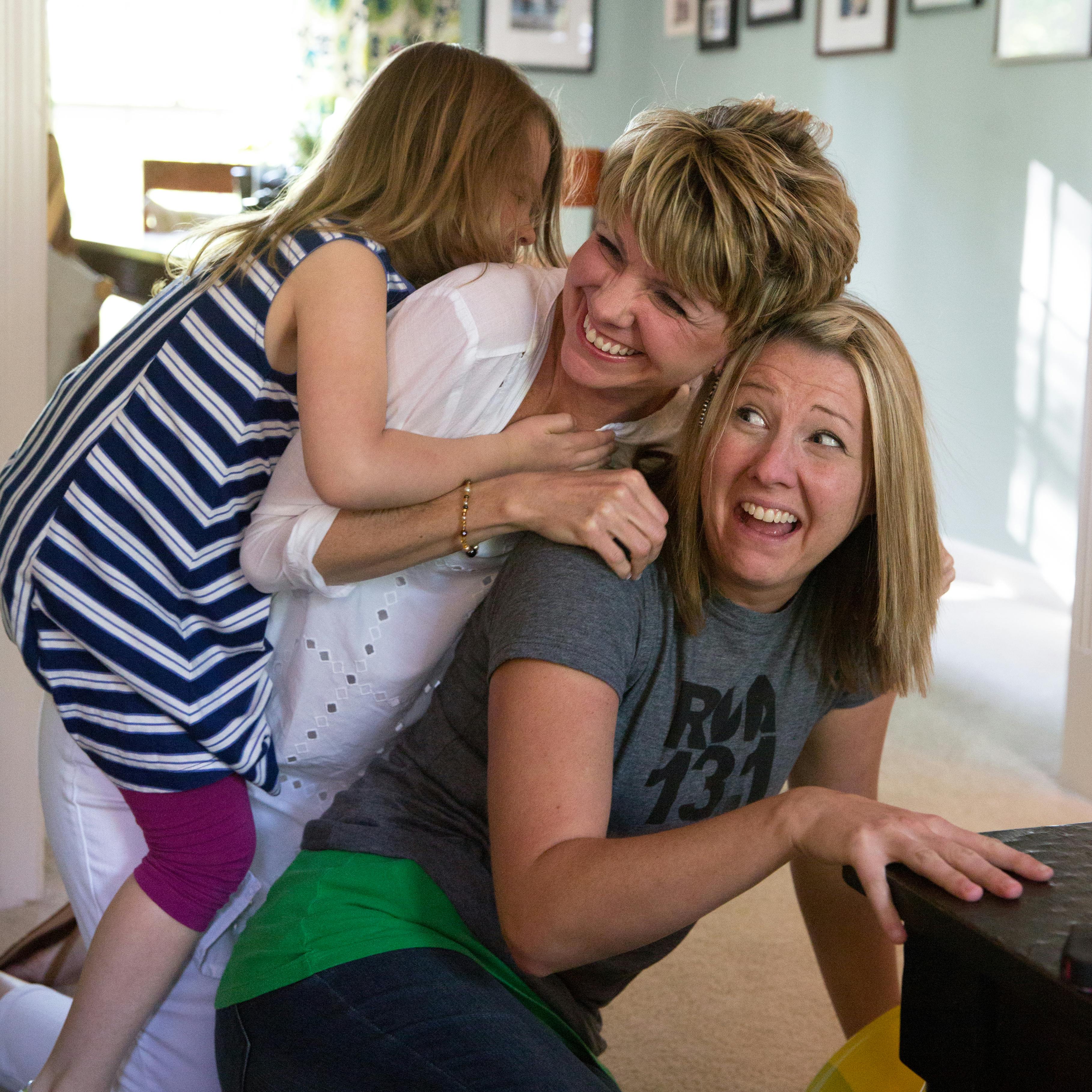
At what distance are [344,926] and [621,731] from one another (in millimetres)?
309

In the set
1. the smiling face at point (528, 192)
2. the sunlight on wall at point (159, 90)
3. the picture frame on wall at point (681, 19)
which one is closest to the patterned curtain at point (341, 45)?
the sunlight on wall at point (159, 90)

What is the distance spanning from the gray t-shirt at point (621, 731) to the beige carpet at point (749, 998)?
64cm

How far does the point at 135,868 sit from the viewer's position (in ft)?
4.75

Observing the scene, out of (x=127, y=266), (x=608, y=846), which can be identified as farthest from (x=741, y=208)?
(x=127, y=266)

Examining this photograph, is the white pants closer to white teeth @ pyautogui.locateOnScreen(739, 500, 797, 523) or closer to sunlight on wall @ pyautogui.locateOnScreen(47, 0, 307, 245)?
white teeth @ pyautogui.locateOnScreen(739, 500, 797, 523)

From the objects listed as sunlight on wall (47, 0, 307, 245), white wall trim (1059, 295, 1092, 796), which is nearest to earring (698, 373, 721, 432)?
white wall trim (1059, 295, 1092, 796)

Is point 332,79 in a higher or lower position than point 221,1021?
higher

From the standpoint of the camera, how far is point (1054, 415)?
4.01 m

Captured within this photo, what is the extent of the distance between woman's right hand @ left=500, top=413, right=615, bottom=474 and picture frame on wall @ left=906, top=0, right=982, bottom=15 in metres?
3.41

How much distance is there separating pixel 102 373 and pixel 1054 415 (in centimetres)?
333

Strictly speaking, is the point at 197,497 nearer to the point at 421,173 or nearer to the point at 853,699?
the point at 421,173

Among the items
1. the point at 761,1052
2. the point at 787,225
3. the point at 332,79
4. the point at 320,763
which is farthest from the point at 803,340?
the point at 332,79

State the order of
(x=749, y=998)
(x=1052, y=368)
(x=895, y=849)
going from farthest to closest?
A: (x=1052, y=368)
(x=749, y=998)
(x=895, y=849)

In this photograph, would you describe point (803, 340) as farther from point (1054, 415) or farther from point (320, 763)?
point (1054, 415)
